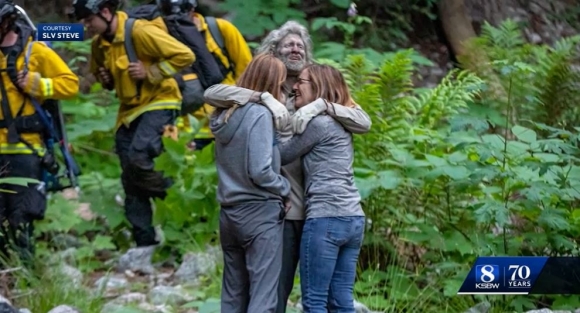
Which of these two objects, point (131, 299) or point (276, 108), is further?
point (131, 299)

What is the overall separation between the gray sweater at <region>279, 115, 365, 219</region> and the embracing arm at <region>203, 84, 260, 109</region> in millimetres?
307

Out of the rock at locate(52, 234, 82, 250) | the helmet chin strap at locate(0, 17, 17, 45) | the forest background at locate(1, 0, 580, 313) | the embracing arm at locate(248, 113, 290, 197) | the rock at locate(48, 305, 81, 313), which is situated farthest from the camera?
the rock at locate(52, 234, 82, 250)

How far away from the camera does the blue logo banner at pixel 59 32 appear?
258 inches

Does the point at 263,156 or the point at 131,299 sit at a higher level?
the point at 263,156

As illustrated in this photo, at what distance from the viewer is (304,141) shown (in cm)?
499

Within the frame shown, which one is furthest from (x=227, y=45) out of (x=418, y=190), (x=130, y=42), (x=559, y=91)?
(x=559, y=91)

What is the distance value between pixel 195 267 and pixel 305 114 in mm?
2394

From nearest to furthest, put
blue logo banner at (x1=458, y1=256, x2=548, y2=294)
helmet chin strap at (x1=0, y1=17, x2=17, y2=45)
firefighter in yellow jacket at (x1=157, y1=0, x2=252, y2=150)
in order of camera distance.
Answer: blue logo banner at (x1=458, y1=256, x2=548, y2=294) → helmet chin strap at (x1=0, y1=17, x2=17, y2=45) → firefighter in yellow jacket at (x1=157, y1=0, x2=252, y2=150)

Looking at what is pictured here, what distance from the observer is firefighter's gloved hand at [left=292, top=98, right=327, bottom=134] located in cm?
495

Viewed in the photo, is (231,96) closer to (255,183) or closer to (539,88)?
(255,183)

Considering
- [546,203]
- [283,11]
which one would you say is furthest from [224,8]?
[546,203]

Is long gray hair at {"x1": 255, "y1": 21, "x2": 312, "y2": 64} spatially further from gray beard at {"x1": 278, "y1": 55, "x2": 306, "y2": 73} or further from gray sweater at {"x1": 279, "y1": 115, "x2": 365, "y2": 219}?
gray sweater at {"x1": 279, "y1": 115, "x2": 365, "y2": 219}

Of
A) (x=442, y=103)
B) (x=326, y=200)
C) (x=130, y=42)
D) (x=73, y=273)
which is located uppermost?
(x=130, y=42)

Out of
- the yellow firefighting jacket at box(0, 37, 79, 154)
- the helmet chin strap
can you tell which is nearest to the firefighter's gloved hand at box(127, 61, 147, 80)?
the yellow firefighting jacket at box(0, 37, 79, 154)
